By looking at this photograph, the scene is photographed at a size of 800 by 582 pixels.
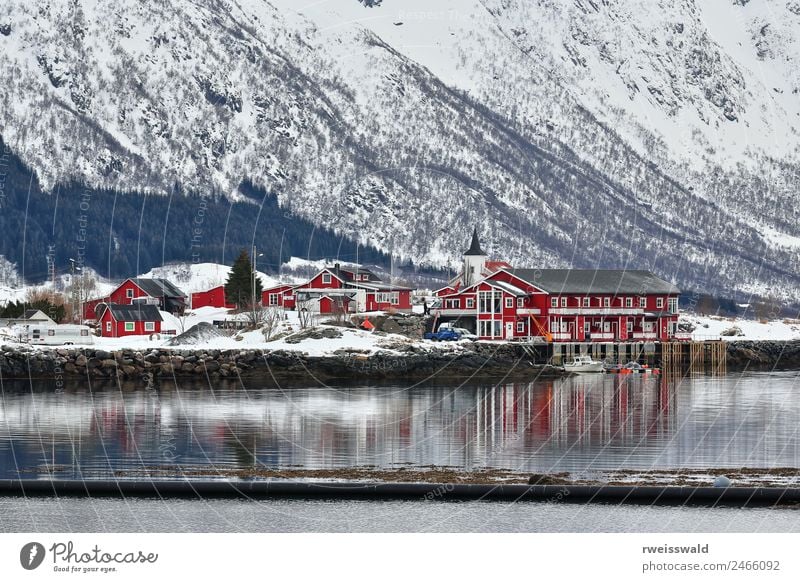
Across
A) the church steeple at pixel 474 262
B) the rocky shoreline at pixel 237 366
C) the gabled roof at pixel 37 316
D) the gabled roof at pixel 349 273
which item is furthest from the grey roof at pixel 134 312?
the church steeple at pixel 474 262

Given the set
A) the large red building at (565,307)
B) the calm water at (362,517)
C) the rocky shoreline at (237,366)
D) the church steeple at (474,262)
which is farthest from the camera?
the church steeple at (474,262)

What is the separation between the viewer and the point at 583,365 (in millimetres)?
78625

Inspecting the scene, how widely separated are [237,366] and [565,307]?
24.2 m

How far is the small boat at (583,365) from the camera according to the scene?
77.8 meters

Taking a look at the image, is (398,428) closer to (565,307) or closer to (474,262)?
(565,307)

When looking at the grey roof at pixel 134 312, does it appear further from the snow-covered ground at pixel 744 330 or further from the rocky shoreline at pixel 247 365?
the snow-covered ground at pixel 744 330

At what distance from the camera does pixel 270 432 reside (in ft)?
137

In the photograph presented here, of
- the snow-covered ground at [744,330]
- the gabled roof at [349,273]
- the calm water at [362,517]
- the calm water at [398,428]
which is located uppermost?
the gabled roof at [349,273]

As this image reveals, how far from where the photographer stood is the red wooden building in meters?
92.8

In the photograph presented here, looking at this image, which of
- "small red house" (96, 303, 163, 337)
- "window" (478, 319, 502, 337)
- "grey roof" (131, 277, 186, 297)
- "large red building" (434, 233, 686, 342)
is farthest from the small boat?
"grey roof" (131, 277, 186, 297)

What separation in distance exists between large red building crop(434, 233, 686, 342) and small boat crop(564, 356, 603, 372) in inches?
191

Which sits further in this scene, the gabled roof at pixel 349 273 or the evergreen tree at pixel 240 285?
the gabled roof at pixel 349 273

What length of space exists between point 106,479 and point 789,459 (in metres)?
15.4

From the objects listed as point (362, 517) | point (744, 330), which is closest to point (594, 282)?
point (744, 330)
